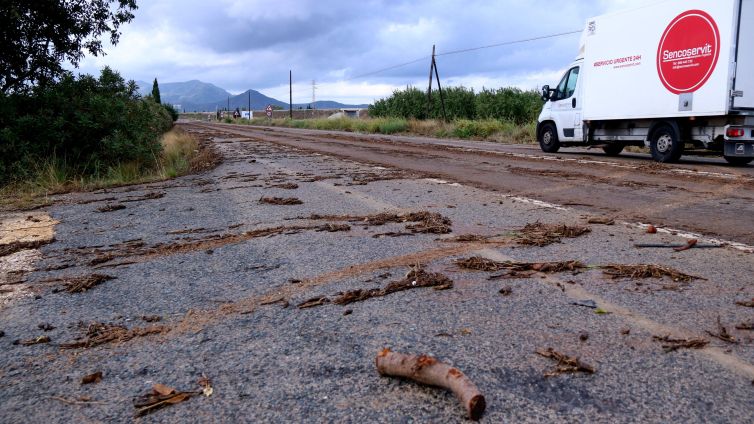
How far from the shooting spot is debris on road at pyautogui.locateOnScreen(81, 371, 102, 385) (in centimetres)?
245

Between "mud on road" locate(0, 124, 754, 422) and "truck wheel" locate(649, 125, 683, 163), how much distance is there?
662 centimetres

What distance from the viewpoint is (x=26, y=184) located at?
10.1 m

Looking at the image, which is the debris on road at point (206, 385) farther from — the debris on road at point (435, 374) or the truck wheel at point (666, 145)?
the truck wheel at point (666, 145)

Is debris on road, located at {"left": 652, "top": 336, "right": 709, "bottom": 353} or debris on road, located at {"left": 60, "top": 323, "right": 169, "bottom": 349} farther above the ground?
debris on road, located at {"left": 652, "top": 336, "right": 709, "bottom": 353}

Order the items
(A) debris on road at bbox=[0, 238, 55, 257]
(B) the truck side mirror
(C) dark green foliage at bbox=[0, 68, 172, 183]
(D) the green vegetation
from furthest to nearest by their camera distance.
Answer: (D) the green vegetation
(B) the truck side mirror
(C) dark green foliage at bbox=[0, 68, 172, 183]
(A) debris on road at bbox=[0, 238, 55, 257]

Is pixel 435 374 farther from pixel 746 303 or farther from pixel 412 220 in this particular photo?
pixel 412 220

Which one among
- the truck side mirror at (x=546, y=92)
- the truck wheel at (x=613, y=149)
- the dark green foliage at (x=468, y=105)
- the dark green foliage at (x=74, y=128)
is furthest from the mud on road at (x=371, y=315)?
the dark green foliage at (x=468, y=105)

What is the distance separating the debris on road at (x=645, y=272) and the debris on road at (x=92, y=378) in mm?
3069

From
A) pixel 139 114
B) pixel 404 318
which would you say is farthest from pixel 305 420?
pixel 139 114

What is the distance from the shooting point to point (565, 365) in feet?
8.02

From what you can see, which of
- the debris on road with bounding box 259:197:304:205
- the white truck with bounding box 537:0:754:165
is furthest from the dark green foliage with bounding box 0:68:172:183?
the white truck with bounding box 537:0:754:165

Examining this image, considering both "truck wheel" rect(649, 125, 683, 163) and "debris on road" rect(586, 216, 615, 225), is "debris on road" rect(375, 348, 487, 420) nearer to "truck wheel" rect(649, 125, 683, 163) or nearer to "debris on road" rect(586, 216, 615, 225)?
"debris on road" rect(586, 216, 615, 225)

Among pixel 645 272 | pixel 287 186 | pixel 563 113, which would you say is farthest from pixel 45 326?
pixel 563 113

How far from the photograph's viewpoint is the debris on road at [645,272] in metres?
3.68
